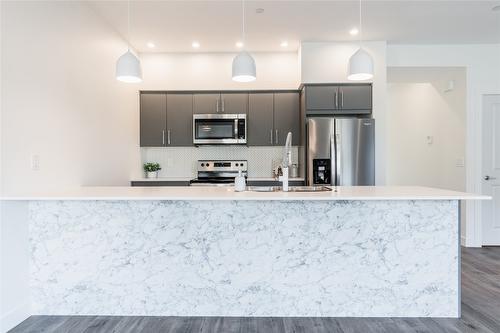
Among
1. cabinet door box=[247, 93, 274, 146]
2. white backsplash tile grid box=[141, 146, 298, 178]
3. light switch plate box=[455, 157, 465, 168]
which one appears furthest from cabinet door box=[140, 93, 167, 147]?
light switch plate box=[455, 157, 465, 168]

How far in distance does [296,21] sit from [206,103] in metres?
1.66


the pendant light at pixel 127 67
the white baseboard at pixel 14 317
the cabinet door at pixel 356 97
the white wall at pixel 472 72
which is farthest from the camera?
the white wall at pixel 472 72

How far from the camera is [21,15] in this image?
2.32m

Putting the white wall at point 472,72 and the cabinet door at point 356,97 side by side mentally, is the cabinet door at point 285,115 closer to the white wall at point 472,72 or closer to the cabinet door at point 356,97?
the cabinet door at point 356,97

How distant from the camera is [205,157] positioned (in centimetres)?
489

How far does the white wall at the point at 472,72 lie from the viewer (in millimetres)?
4336

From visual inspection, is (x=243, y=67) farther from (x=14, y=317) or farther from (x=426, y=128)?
(x=426, y=128)

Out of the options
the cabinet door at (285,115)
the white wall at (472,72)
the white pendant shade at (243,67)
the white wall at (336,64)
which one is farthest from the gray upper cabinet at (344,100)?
the white pendant shade at (243,67)

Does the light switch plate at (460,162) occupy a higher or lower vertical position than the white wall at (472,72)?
lower

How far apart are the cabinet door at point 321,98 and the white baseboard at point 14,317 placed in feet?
11.3

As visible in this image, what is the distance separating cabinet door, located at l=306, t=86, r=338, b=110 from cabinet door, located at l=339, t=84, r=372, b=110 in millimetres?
86

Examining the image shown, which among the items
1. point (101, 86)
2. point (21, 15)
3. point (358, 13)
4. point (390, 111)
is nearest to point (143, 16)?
point (101, 86)

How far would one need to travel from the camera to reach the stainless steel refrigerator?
392 cm

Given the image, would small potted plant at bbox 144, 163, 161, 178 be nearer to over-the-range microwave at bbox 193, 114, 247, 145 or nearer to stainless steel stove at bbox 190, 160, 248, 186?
stainless steel stove at bbox 190, 160, 248, 186
